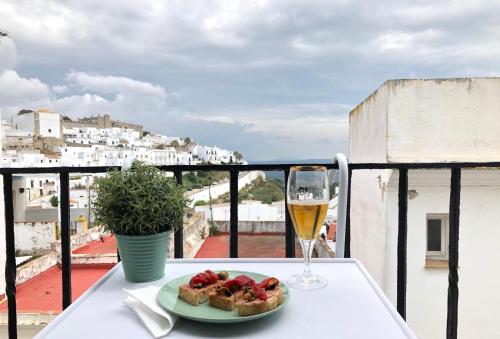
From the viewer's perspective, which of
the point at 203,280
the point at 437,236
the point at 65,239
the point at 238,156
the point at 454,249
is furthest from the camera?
the point at 437,236

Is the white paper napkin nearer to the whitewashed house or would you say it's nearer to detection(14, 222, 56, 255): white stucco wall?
detection(14, 222, 56, 255): white stucco wall

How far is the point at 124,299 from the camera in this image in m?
0.77

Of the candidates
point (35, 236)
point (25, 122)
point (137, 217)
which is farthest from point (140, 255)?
point (25, 122)

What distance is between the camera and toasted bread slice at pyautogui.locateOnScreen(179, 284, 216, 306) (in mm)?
704

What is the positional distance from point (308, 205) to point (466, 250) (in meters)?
7.69

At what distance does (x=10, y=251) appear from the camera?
4.83 ft

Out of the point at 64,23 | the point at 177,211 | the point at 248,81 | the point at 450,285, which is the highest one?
the point at 64,23

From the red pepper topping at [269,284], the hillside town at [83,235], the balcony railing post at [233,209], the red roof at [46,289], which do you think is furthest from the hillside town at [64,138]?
the red pepper topping at [269,284]

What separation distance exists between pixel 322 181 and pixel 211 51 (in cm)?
1646

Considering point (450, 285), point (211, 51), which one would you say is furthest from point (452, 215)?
point (211, 51)

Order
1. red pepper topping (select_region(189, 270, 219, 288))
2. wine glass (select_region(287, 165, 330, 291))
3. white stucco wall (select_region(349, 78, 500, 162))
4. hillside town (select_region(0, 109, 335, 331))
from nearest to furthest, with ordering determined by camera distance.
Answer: red pepper topping (select_region(189, 270, 219, 288)), wine glass (select_region(287, 165, 330, 291)), hillside town (select_region(0, 109, 335, 331)), white stucco wall (select_region(349, 78, 500, 162))

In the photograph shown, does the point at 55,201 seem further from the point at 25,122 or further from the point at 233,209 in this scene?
the point at 25,122

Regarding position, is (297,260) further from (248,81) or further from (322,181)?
(248,81)

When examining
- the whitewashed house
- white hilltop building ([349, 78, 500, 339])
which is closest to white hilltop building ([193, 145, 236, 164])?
white hilltop building ([349, 78, 500, 339])
